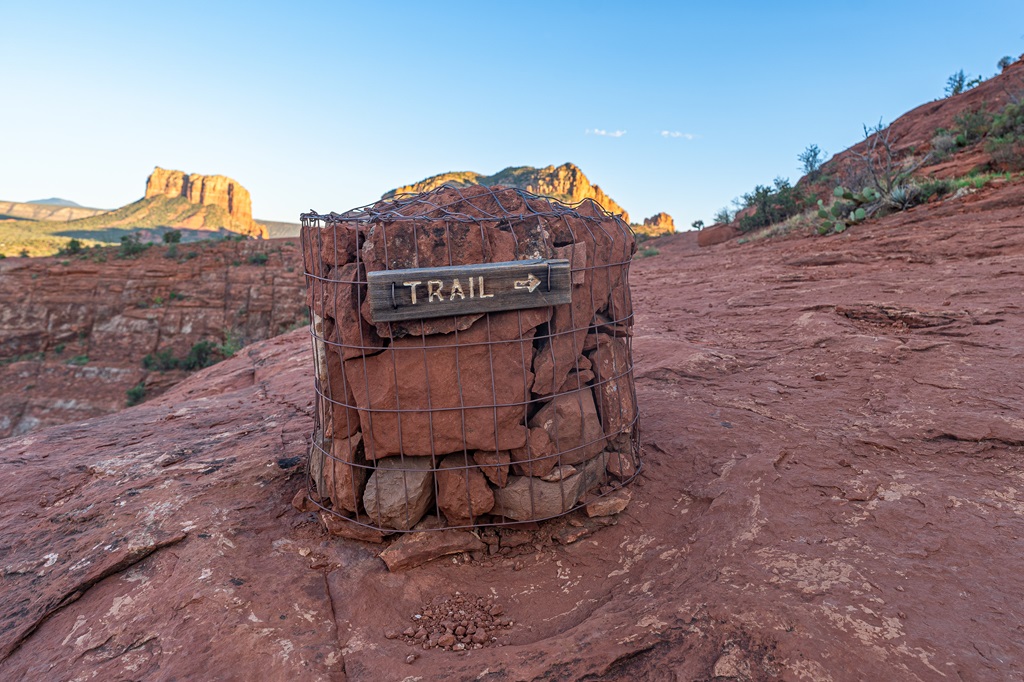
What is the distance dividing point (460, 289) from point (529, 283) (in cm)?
38

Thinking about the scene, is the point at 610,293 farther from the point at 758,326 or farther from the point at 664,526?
the point at 758,326

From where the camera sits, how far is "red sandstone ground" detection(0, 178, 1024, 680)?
2.13 m

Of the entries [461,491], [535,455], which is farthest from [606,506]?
[461,491]

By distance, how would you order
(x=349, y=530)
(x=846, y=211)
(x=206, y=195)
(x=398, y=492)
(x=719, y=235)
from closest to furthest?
(x=398, y=492), (x=349, y=530), (x=846, y=211), (x=719, y=235), (x=206, y=195)

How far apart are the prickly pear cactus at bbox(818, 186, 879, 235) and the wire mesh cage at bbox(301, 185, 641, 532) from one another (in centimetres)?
980

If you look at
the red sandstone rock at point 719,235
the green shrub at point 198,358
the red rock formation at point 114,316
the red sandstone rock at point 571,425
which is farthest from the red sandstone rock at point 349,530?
the green shrub at point 198,358

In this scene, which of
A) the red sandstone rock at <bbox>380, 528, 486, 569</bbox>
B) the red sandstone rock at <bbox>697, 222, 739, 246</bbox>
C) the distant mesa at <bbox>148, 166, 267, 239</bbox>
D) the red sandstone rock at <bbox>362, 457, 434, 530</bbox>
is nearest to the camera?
the red sandstone rock at <bbox>380, 528, 486, 569</bbox>

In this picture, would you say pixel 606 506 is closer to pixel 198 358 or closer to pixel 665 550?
pixel 665 550

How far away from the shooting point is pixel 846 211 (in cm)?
1183

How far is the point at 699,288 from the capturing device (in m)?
8.98

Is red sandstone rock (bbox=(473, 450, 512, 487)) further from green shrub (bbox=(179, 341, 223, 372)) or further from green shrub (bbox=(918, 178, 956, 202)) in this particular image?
green shrub (bbox=(179, 341, 223, 372))

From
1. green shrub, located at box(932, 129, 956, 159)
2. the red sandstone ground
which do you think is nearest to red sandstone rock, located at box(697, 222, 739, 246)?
green shrub, located at box(932, 129, 956, 159)

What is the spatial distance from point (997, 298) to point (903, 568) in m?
4.31

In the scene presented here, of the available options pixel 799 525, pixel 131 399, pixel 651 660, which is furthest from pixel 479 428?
pixel 131 399
